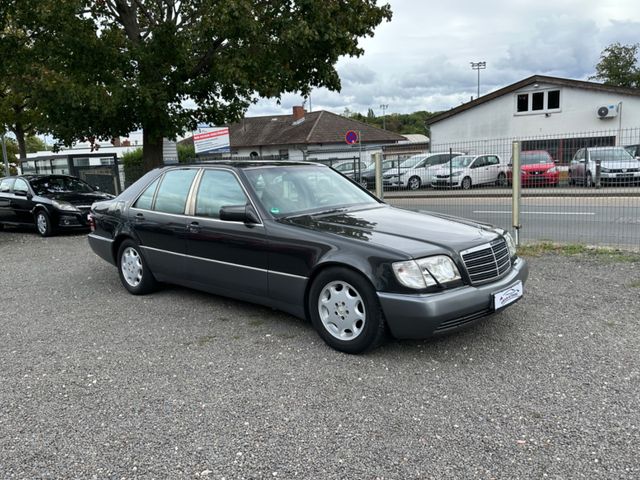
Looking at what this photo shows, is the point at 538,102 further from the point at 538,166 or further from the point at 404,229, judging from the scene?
the point at 404,229

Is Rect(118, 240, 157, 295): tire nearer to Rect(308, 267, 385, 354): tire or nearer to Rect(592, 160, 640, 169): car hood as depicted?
Rect(308, 267, 385, 354): tire

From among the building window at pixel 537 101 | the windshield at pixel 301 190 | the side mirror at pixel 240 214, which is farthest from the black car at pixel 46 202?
the building window at pixel 537 101

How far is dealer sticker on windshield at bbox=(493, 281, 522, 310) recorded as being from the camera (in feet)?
13.3

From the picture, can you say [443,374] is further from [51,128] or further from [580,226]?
[51,128]

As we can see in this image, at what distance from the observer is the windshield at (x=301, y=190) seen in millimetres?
4938

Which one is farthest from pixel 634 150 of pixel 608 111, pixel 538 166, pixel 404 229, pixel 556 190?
pixel 608 111

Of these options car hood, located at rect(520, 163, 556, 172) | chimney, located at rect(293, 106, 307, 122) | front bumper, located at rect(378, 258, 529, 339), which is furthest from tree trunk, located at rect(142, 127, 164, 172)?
chimney, located at rect(293, 106, 307, 122)

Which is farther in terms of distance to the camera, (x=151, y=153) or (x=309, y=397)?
(x=151, y=153)

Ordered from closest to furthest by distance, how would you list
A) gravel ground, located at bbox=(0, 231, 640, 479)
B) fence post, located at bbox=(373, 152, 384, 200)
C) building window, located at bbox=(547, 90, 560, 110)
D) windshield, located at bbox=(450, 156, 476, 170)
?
gravel ground, located at bbox=(0, 231, 640, 479)
fence post, located at bbox=(373, 152, 384, 200)
windshield, located at bbox=(450, 156, 476, 170)
building window, located at bbox=(547, 90, 560, 110)

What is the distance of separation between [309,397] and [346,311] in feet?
2.67

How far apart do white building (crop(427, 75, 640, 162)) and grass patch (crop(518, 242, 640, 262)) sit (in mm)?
21370

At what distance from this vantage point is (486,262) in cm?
417

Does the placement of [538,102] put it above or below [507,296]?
above

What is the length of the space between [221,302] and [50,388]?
7.22 ft
